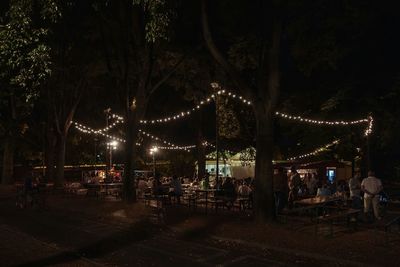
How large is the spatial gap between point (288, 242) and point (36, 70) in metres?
6.88

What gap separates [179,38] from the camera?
20.2 m

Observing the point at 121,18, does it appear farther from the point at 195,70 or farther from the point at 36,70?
the point at 36,70

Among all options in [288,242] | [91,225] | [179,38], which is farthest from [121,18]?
[288,242]

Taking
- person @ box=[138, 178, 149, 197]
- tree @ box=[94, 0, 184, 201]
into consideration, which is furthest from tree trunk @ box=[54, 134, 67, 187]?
tree @ box=[94, 0, 184, 201]

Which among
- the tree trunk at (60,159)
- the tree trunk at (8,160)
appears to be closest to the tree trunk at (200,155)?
the tree trunk at (60,159)

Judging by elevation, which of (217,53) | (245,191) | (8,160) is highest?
(217,53)

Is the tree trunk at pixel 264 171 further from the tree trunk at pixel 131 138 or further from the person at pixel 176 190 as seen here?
the tree trunk at pixel 131 138

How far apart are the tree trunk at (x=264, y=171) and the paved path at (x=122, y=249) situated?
186cm

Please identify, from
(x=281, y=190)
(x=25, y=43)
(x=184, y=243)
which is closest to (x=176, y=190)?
(x=281, y=190)

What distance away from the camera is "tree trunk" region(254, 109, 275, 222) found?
14227mm

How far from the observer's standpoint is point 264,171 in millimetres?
14297

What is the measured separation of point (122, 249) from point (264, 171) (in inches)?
185

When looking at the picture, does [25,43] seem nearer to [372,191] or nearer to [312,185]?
[372,191]

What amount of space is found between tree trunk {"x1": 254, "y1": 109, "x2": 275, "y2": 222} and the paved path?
1861 millimetres
